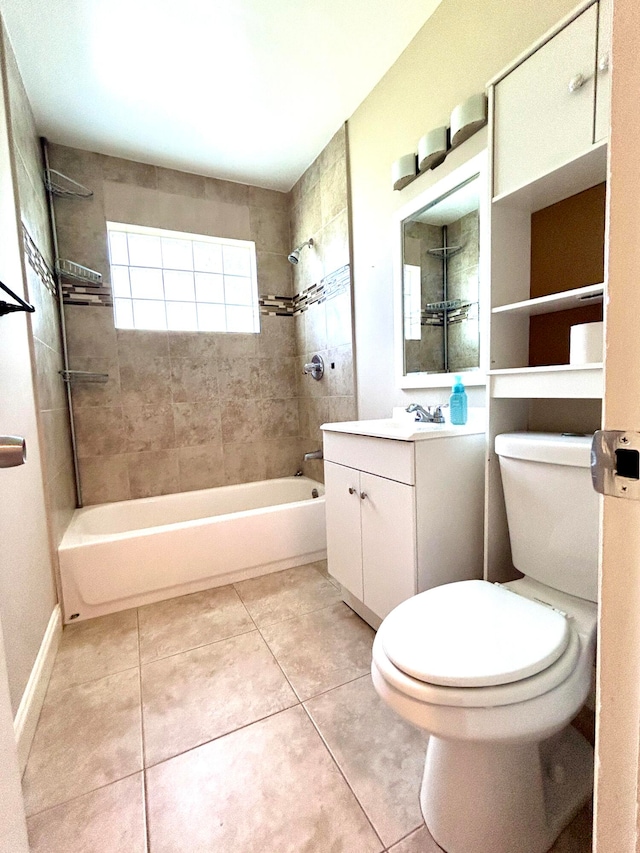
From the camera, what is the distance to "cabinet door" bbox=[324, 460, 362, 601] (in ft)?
5.11

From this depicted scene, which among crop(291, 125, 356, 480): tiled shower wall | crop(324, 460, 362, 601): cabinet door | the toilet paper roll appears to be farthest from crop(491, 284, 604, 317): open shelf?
crop(291, 125, 356, 480): tiled shower wall

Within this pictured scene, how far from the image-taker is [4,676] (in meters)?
0.57

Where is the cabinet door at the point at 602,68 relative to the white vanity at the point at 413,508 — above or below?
above

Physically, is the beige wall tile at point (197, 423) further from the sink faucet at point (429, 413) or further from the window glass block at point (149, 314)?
the sink faucet at point (429, 413)

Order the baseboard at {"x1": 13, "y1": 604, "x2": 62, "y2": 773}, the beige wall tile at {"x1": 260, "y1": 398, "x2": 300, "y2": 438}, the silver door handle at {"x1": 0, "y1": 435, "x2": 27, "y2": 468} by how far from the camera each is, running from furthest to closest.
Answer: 1. the beige wall tile at {"x1": 260, "y1": 398, "x2": 300, "y2": 438}
2. the baseboard at {"x1": 13, "y1": 604, "x2": 62, "y2": 773}
3. the silver door handle at {"x1": 0, "y1": 435, "x2": 27, "y2": 468}

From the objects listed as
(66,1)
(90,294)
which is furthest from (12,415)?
(66,1)

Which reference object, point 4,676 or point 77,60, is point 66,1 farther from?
point 4,676

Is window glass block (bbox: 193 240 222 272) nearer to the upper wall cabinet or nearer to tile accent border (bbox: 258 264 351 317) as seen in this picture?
→ tile accent border (bbox: 258 264 351 317)

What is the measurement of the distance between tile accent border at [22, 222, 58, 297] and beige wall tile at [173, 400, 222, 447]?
952 millimetres

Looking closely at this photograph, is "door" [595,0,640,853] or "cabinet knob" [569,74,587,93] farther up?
"cabinet knob" [569,74,587,93]

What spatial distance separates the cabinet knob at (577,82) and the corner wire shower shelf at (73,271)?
237 cm

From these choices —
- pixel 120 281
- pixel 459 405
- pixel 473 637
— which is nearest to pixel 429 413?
pixel 459 405

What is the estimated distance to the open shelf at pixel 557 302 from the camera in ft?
3.20

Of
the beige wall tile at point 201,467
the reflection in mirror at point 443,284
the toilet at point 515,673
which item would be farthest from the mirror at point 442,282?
the beige wall tile at point 201,467
